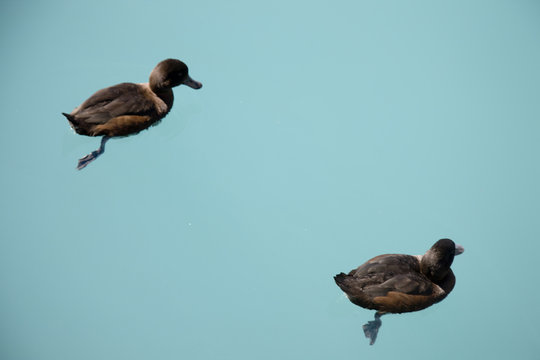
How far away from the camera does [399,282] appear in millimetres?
6203

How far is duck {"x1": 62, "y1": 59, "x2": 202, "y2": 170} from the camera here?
6.71 m

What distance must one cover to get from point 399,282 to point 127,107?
300 centimetres

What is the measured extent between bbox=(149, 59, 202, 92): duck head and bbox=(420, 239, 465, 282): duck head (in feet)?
9.88

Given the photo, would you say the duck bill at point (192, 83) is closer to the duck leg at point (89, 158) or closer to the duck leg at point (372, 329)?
the duck leg at point (89, 158)

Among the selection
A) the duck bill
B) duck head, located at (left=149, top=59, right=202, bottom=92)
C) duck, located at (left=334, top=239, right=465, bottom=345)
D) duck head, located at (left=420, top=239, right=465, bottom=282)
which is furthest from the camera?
the duck bill

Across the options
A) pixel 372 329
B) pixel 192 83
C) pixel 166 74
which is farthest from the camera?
pixel 192 83

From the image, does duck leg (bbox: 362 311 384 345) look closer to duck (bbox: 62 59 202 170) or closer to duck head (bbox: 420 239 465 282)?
duck head (bbox: 420 239 465 282)

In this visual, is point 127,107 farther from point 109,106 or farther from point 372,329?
point 372,329

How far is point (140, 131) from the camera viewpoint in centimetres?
715

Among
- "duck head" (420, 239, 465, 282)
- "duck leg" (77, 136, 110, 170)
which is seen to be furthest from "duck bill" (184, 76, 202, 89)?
"duck head" (420, 239, 465, 282)

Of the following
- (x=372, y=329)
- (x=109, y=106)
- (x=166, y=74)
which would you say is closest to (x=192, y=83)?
(x=166, y=74)

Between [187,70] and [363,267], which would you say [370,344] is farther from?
[187,70]

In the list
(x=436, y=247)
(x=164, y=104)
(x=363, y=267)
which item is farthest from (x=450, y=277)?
(x=164, y=104)

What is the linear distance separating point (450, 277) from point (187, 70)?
3329mm
